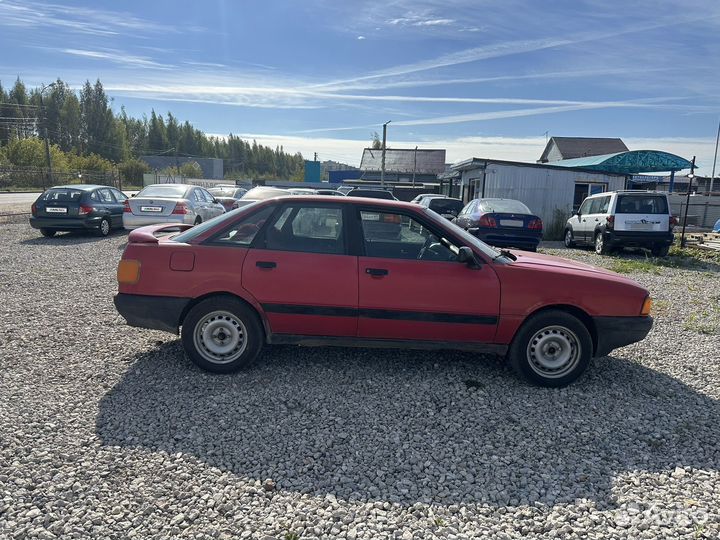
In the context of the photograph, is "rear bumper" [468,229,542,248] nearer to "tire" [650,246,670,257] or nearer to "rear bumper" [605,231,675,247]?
"rear bumper" [605,231,675,247]

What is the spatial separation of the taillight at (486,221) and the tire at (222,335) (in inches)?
330

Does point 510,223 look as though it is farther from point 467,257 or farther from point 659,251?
point 467,257

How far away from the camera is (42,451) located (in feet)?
10.2

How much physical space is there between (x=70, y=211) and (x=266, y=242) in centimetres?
1108

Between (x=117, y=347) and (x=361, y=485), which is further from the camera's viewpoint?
(x=117, y=347)

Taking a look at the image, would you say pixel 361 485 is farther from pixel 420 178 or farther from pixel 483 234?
pixel 420 178

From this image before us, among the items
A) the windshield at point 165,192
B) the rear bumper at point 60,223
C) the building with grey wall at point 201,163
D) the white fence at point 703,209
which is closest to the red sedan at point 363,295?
the windshield at point 165,192

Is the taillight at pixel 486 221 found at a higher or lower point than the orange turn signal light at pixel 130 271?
higher

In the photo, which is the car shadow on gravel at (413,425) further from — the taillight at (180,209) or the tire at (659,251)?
the tire at (659,251)

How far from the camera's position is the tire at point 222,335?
14.1 ft

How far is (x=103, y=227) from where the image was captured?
13812 mm

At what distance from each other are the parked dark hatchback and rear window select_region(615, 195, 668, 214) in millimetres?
14173

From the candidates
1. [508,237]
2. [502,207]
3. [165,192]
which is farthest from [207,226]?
[502,207]

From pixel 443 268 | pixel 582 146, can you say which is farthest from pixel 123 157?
pixel 443 268
